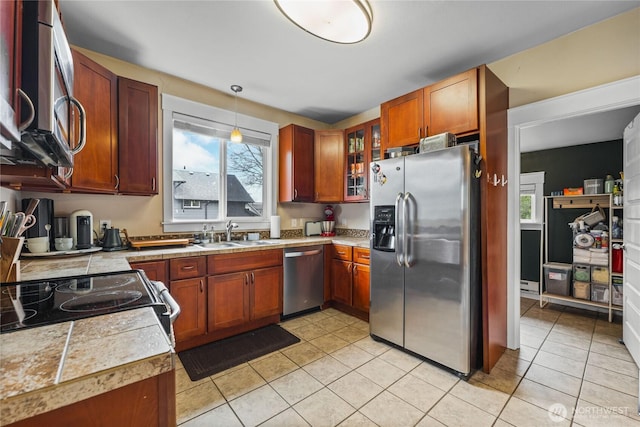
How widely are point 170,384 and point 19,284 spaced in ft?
3.61

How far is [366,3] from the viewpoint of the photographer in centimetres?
180

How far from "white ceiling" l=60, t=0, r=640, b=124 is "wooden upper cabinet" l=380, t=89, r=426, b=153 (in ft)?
0.98

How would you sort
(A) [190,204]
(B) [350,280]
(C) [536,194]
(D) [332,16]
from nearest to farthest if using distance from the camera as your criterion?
(D) [332,16] < (A) [190,204] < (B) [350,280] < (C) [536,194]

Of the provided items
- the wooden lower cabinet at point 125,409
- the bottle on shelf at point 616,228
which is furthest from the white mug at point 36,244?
the bottle on shelf at point 616,228

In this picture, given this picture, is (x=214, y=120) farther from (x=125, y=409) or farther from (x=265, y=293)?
(x=125, y=409)

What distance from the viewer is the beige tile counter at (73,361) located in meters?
0.51

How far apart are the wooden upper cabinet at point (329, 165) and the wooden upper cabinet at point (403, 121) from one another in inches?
35.6

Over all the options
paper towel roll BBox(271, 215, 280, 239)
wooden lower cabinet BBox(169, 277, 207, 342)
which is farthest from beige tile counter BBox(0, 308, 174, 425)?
paper towel roll BBox(271, 215, 280, 239)

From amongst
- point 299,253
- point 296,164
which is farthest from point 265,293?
point 296,164

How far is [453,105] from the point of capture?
234 cm

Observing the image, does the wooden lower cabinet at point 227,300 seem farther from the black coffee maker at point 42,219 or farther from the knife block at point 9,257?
the knife block at point 9,257

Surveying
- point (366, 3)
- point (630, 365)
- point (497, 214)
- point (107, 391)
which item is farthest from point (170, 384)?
point (630, 365)

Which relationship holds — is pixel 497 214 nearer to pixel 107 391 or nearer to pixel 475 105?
pixel 475 105

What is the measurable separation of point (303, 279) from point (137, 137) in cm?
213
